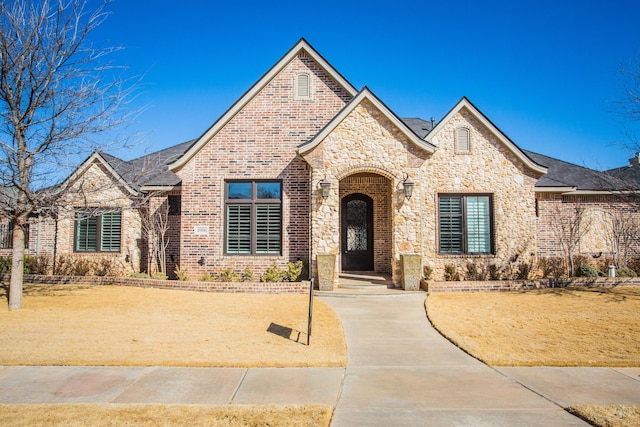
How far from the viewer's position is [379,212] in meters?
15.9

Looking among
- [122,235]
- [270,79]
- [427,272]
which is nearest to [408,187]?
[427,272]

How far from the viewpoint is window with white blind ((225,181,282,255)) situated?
14.0 metres

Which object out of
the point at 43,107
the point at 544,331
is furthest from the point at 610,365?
the point at 43,107

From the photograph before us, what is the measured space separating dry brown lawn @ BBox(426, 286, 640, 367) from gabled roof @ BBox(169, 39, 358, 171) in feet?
26.1

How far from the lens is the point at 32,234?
16688mm

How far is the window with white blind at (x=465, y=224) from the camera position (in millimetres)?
14797

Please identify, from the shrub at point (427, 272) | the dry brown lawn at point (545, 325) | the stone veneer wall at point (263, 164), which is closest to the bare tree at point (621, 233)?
the dry brown lawn at point (545, 325)

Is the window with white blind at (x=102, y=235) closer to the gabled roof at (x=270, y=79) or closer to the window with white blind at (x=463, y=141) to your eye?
the gabled roof at (x=270, y=79)

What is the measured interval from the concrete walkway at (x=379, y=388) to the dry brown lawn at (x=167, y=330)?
1.22ft

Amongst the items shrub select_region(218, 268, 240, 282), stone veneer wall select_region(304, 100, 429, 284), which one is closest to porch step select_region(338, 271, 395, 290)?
stone veneer wall select_region(304, 100, 429, 284)

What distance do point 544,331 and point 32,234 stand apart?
17836mm

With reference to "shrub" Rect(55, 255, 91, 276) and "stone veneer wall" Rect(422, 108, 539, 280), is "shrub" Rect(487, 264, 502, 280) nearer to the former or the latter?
"stone veneer wall" Rect(422, 108, 539, 280)

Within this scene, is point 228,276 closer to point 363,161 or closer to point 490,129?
point 363,161

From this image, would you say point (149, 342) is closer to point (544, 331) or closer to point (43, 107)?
point (43, 107)
